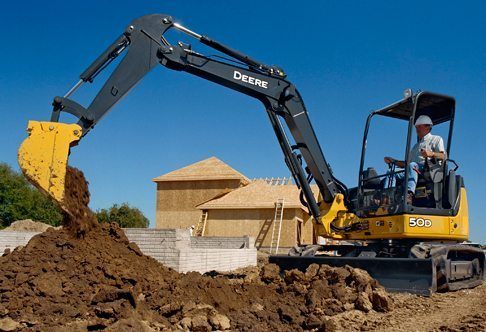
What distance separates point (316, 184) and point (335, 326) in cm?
427

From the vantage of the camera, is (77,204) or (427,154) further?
(427,154)

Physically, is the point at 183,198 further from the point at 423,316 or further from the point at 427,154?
the point at 423,316

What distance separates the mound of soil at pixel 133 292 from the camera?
18.0ft

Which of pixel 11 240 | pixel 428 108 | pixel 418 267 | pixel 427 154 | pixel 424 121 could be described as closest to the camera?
pixel 418 267

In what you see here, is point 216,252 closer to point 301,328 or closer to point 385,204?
point 385,204

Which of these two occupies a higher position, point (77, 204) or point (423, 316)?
point (77, 204)

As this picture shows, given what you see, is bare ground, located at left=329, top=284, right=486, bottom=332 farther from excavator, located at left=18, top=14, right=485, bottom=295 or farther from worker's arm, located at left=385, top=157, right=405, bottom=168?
worker's arm, located at left=385, top=157, right=405, bottom=168

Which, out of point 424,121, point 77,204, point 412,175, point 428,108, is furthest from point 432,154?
point 77,204

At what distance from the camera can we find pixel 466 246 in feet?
30.2

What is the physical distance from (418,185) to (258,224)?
51.9 ft

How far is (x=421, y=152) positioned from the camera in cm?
856

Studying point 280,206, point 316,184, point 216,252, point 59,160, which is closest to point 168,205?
point 280,206

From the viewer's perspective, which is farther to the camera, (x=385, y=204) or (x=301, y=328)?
(x=385, y=204)

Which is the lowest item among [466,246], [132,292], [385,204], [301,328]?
[301,328]
